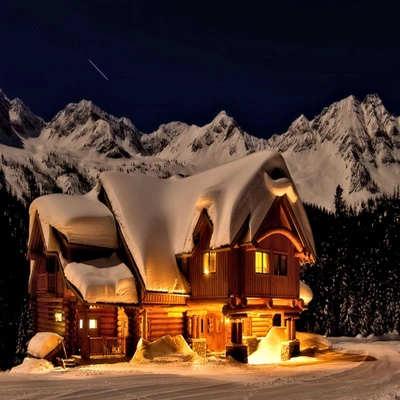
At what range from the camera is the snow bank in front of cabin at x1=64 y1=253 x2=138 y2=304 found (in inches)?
968

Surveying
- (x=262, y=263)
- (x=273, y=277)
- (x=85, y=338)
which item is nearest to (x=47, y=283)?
(x=85, y=338)

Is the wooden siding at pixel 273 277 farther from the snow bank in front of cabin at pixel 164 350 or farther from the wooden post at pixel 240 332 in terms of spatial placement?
the snow bank in front of cabin at pixel 164 350

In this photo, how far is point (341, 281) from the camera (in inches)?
2485

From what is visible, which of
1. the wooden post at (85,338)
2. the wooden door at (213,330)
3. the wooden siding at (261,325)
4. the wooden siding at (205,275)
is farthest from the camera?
the wooden siding at (261,325)

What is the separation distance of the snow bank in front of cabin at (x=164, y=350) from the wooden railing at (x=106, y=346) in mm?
2120

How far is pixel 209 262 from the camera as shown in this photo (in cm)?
2716

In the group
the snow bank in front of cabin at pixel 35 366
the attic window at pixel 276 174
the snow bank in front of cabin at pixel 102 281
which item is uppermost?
the attic window at pixel 276 174

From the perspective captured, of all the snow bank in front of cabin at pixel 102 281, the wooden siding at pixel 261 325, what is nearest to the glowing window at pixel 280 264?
the wooden siding at pixel 261 325

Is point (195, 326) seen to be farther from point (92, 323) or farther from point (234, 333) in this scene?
point (92, 323)

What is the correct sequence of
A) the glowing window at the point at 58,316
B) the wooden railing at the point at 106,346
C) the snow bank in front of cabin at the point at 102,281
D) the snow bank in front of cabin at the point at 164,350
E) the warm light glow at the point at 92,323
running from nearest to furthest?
the snow bank in front of cabin at the point at 164,350 → the snow bank in front of cabin at the point at 102,281 → the wooden railing at the point at 106,346 → the warm light glow at the point at 92,323 → the glowing window at the point at 58,316

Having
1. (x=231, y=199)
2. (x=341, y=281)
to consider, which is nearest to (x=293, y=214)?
(x=231, y=199)

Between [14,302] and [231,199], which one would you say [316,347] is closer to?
Answer: [231,199]

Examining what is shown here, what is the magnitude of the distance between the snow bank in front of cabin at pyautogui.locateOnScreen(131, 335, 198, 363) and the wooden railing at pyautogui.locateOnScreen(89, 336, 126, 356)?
2.12m

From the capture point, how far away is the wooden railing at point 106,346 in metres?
25.6
